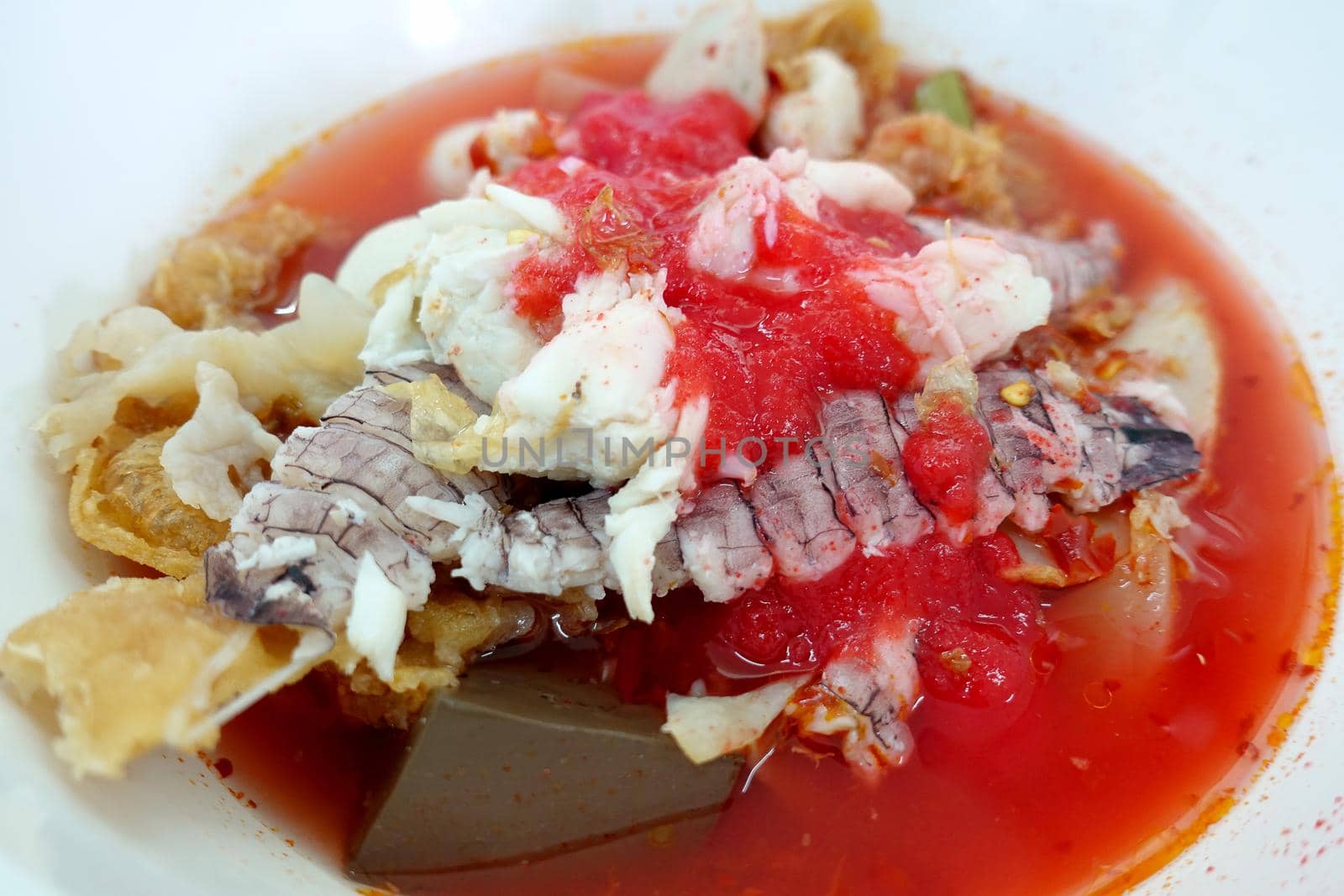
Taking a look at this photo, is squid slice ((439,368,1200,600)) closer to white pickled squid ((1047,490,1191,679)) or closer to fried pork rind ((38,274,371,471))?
white pickled squid ((1047,490,1191,679))

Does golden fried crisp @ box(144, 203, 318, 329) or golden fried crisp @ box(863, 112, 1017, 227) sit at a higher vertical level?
golden fried crisp @ box(863, 112, 1017, 227)

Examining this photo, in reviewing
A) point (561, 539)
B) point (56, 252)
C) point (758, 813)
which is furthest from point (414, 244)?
point (758, 813)

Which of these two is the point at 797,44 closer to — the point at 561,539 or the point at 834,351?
the point at 834,351

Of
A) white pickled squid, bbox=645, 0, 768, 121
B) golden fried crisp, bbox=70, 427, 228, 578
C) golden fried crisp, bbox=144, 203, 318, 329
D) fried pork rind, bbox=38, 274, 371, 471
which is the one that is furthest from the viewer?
white pickled squid, bbox=645, 0, 768, 121

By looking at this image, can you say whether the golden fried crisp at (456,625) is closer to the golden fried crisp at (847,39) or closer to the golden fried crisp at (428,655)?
the golden fried crisp at (428,655)

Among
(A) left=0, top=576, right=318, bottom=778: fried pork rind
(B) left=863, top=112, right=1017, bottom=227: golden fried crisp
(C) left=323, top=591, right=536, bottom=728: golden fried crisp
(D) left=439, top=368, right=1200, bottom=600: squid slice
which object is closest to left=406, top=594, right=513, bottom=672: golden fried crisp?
(C) left=323, top=591, right=536, bottom=728: golden fried crisp

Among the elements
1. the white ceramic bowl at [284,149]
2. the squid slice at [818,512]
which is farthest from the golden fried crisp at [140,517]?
the squid slice at [818,512]
